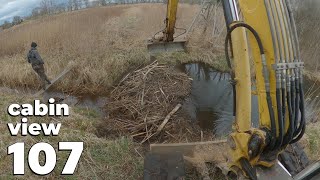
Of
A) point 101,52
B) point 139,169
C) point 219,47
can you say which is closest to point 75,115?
Result: point 139,169

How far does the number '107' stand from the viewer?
4.65 metres

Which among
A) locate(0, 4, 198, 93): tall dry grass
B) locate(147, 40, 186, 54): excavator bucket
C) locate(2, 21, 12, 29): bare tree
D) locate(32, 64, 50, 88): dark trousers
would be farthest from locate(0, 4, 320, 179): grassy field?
locate(2, 21, 12, 29): bare tree

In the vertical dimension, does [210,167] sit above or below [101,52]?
below

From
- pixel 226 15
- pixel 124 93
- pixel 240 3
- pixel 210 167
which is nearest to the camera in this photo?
pixel 240 3

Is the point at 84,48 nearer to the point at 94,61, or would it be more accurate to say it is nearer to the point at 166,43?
the point at 94,61

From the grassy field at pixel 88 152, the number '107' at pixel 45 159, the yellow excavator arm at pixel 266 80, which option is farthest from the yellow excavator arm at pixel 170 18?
the yellow excavator arm at pixel 266 80

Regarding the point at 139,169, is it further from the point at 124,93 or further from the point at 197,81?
the point at 197,81

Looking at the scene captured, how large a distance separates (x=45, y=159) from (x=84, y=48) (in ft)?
21.6

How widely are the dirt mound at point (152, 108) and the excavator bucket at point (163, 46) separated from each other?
0.80 metres

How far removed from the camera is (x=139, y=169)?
491cm

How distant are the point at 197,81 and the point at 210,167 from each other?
5.43m

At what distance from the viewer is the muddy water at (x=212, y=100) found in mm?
7230

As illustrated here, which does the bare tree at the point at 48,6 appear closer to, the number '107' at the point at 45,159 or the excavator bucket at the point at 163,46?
the excavator bucket at the point at 163,46

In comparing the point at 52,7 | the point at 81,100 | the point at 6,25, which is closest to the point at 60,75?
the point at 81,100
